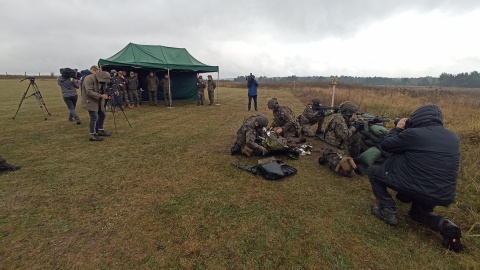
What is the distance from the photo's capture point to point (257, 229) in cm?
301

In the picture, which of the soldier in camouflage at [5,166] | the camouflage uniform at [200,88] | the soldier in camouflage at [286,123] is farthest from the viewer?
the camouflage uniform at [200,88]

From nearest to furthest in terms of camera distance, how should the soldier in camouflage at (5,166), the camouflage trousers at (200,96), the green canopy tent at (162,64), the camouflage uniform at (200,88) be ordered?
the soldier in camouflage at (5,166) → the green canopy tent at (162,64) → the camouflage uniform at (200,88) → the camouflage trousers at (200,96)

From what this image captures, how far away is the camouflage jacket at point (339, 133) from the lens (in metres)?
5.02

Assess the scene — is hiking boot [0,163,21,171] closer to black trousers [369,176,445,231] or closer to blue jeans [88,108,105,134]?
blue jeans [88,108,105,134]

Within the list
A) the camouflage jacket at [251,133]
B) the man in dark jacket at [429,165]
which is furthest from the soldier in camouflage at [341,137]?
the man in dark jacket at [429,165]

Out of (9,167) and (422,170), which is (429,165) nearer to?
(422,170)

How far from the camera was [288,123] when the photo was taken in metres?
6.27

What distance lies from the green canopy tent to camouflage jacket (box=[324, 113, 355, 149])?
9.15 metres

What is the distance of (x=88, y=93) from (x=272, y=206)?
5.54 meters

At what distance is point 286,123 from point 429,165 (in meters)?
3.89

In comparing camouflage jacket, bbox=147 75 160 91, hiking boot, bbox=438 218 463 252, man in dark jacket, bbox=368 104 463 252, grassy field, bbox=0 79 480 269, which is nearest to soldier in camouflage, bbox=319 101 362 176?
grassy field, bbox=0 79 480 269

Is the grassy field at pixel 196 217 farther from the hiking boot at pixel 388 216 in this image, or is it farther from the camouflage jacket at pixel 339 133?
the camouflage jacket at pixel 339 133

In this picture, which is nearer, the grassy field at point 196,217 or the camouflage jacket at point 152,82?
the grassy field at point 196,217

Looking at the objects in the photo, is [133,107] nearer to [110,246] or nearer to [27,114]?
[27,114]
